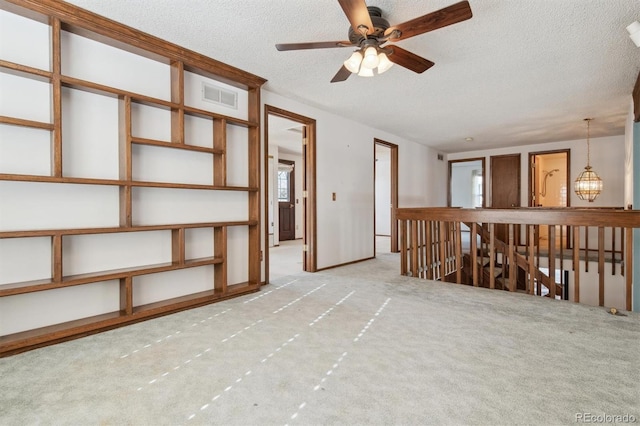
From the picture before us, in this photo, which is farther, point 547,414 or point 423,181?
point 423,181

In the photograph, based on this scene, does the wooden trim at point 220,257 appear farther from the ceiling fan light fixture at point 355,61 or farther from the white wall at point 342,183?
the ceiling fan light fixture at point 355,61

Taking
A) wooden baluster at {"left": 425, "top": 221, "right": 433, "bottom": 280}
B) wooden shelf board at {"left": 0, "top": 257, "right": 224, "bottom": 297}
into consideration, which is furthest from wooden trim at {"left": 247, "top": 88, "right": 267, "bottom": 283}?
wooden baluster at {"left": 425, "top": 221, "right": 433, "bottom": 280}

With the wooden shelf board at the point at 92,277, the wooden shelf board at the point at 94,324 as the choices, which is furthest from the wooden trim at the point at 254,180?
the wooden shelf board at the point at 92,277

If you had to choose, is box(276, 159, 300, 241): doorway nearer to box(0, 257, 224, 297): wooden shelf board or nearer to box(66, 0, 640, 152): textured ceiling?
box(66, 0, 640, 152): textured ceiling

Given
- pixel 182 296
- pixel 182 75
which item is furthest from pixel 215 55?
pixel 182 296

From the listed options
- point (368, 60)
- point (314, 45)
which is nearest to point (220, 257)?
point (314, 45)

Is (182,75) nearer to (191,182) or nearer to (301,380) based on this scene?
(191,182)

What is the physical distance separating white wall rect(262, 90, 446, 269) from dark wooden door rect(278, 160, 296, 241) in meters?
3.22

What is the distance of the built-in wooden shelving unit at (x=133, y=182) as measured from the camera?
2.12 m

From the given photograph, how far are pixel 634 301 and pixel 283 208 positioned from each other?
6606mm

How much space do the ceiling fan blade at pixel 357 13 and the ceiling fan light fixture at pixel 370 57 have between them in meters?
0.12

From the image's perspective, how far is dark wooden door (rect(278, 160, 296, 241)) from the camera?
8.26m

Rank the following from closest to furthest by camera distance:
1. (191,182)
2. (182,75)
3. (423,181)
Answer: (182,75), (191,182), (423,181)

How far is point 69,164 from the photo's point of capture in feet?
7.73
